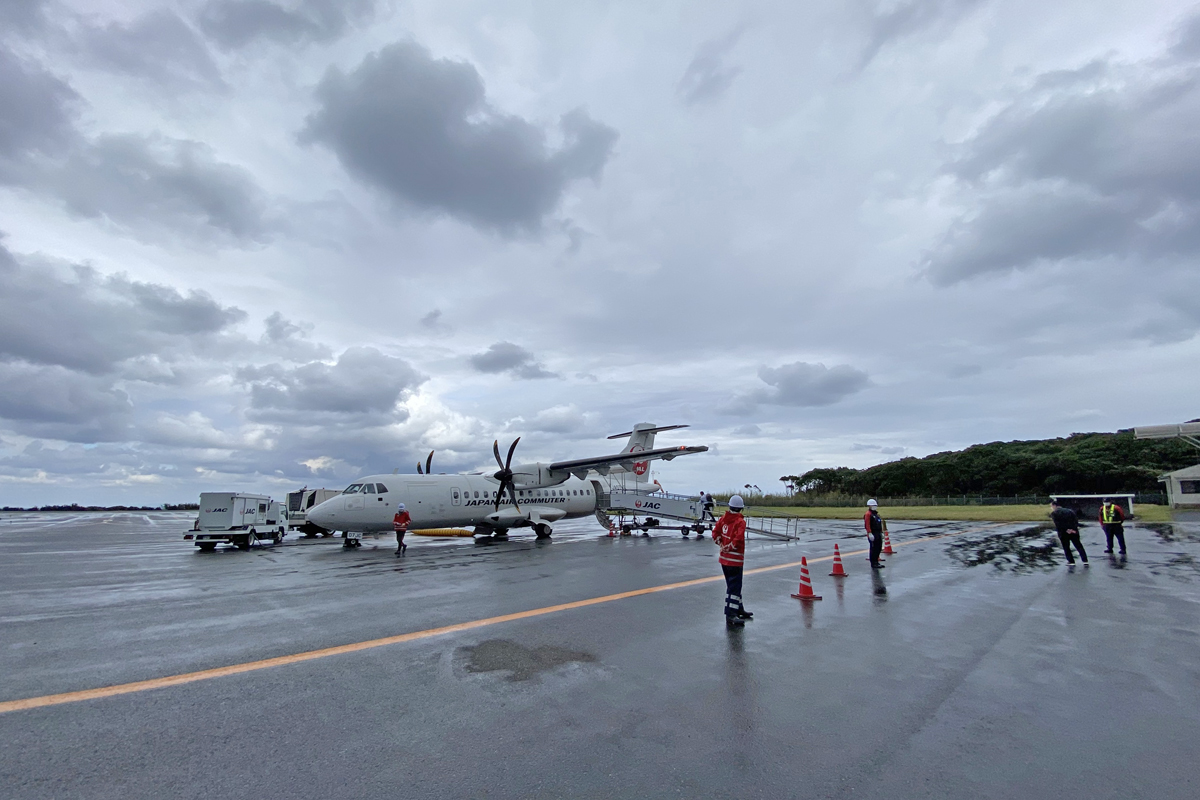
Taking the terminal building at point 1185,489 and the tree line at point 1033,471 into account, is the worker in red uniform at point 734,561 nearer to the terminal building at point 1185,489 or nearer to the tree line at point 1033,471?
the terminal building at point 1185,489

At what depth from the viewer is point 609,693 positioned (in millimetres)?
5730

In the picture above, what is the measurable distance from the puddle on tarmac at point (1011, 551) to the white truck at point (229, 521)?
2645 centimetres

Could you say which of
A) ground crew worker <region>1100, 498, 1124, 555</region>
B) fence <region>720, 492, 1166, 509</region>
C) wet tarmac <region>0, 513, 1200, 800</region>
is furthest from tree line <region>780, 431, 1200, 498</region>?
wet tarmac <region>0, 513, 1200, 800</region>

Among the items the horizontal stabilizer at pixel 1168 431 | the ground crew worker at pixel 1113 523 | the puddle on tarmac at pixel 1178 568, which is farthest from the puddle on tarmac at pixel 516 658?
the horizontal stabilizer at pixel 1168 431

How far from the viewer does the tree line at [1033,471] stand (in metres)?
62.7

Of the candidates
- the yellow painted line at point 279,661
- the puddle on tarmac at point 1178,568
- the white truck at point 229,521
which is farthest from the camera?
the white truck at point 229,521

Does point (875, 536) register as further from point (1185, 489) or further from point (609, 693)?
point (1185, 489)

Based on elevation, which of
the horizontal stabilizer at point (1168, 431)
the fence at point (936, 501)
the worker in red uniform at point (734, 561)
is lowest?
the fence at point (936, 501)

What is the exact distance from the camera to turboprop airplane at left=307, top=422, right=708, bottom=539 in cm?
2234

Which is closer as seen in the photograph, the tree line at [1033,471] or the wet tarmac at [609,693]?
the wet tarmac at [609,693]

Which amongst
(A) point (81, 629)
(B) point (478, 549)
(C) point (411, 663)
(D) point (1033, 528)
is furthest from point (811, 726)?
(D) point (1033, 528)

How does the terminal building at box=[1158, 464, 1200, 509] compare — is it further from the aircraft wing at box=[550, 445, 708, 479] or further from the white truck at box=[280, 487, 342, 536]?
the white truck at box=[280, 487, 342, 536]

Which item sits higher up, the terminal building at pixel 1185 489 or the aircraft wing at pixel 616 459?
the aircraft wing at pixel 616 459

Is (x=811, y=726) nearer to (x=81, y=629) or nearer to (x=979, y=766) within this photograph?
(x=979, y=766)
